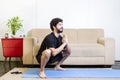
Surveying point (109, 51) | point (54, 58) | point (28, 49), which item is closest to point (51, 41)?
point (54, 58)

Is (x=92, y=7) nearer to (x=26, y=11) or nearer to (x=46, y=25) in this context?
(x=46, y=25)

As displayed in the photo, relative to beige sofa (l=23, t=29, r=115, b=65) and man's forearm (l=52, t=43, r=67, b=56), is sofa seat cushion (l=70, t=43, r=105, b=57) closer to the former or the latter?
beige sofa (l=23, t=29, r=115, b=65)

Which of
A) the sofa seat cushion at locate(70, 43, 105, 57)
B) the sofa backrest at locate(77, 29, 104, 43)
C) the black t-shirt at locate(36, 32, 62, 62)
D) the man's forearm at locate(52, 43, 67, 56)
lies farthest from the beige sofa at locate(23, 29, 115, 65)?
the man's forearm at locate(52, 43, 67, 56)

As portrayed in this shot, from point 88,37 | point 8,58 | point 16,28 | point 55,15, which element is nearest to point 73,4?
point 55,15

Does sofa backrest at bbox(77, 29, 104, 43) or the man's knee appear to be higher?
sofa backrest at bbox(77, 29, 104, 43)

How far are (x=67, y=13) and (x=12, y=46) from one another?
1.49 metres

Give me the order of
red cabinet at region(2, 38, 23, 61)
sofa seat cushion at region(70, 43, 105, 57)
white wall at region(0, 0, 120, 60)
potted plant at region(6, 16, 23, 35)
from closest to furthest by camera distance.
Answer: sofa seat cushion at region(70, 43, 105, 57) < red cabinet at region(2, 38, 23, 61) < potted plant at region(6, 16, 23, 35) < white wall at region(0, 0, 120, 60)

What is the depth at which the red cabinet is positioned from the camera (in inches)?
187

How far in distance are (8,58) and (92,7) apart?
7.62 ft

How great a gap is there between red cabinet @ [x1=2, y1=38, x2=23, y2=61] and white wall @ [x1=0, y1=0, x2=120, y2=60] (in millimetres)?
509

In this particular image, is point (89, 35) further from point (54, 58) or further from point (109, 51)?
point (54, 58)

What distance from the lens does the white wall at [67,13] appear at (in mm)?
5191

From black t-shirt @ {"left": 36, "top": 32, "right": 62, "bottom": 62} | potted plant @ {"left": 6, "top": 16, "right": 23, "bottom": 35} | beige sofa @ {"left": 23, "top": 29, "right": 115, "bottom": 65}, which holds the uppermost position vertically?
potted plant @ {"left": 6, "top": 16, "right": 23, "bottom": 35}

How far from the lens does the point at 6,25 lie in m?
5.22
